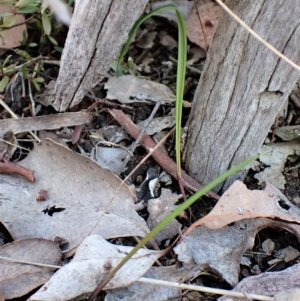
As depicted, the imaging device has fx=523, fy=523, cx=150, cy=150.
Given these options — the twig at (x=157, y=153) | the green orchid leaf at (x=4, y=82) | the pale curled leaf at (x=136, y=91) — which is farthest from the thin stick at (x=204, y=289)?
the green orchid leaf at (x=4, y=82)

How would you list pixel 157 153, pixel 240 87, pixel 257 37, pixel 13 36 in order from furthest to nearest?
pixel 13 36 → pixel 157 153 → pixel 240 87 → pixel 257 37

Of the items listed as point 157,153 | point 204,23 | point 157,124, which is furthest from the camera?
point 204,23

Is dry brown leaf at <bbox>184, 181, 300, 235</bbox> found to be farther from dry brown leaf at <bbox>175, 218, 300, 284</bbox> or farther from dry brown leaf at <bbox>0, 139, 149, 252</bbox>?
dry brown leaf at <bbox>0, 139, 149, 252</bbox>

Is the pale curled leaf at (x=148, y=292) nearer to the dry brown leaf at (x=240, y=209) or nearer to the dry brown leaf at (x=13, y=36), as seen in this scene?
the dry brown leaf at (x=240, y=209)

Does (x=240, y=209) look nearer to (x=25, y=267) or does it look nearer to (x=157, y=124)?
(x=157, y=124)

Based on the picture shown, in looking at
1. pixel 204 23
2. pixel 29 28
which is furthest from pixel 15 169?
pixel 204 23

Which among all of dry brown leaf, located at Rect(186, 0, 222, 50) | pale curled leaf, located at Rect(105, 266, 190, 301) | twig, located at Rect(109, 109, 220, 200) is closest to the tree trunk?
twig, located at Rect(109, 109, 220, 200)

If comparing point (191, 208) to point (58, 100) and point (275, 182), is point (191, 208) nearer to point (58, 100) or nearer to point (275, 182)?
point (275, 182)
